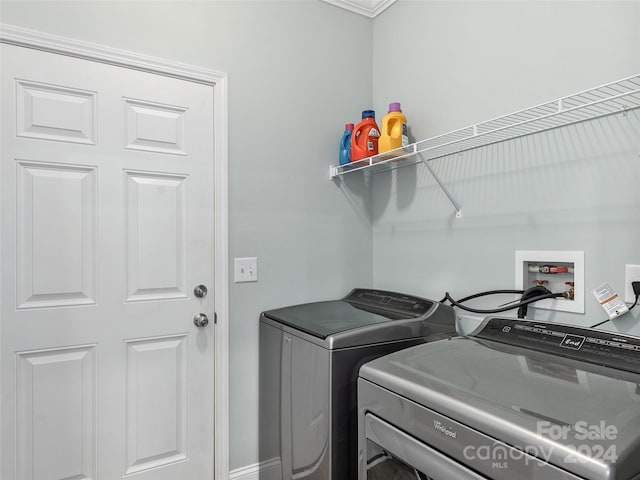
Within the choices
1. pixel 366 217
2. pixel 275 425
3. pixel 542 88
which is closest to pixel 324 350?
pixel 275 425

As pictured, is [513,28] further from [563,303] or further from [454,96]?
[563,303]

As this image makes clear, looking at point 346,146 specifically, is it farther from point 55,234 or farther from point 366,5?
point 55,234

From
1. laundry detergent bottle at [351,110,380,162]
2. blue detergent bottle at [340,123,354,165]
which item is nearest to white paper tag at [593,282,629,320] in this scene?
laundry detergent bottle at [351,110,380,162]

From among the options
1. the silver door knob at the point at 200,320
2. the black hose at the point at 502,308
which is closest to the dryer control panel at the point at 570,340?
the black hose at the point at 502,308

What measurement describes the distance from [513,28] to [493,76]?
18 cm

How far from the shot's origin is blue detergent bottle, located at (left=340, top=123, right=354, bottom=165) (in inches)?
80.9

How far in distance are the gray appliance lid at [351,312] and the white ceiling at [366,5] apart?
1.54 m

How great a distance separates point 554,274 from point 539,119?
0.57 meters

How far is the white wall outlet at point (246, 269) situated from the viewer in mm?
1860

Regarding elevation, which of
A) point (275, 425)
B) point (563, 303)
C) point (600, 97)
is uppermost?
point (600, 97)

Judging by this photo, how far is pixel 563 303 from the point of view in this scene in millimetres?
1386

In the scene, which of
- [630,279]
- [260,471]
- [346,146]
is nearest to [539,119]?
[630,279]

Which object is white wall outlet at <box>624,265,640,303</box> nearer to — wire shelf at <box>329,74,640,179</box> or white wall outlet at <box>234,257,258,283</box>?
wire shelf at <box>329,74,640,179</box>

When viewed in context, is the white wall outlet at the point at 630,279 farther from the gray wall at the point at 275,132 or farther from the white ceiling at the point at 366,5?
the white ceiling at the point at 366,5
